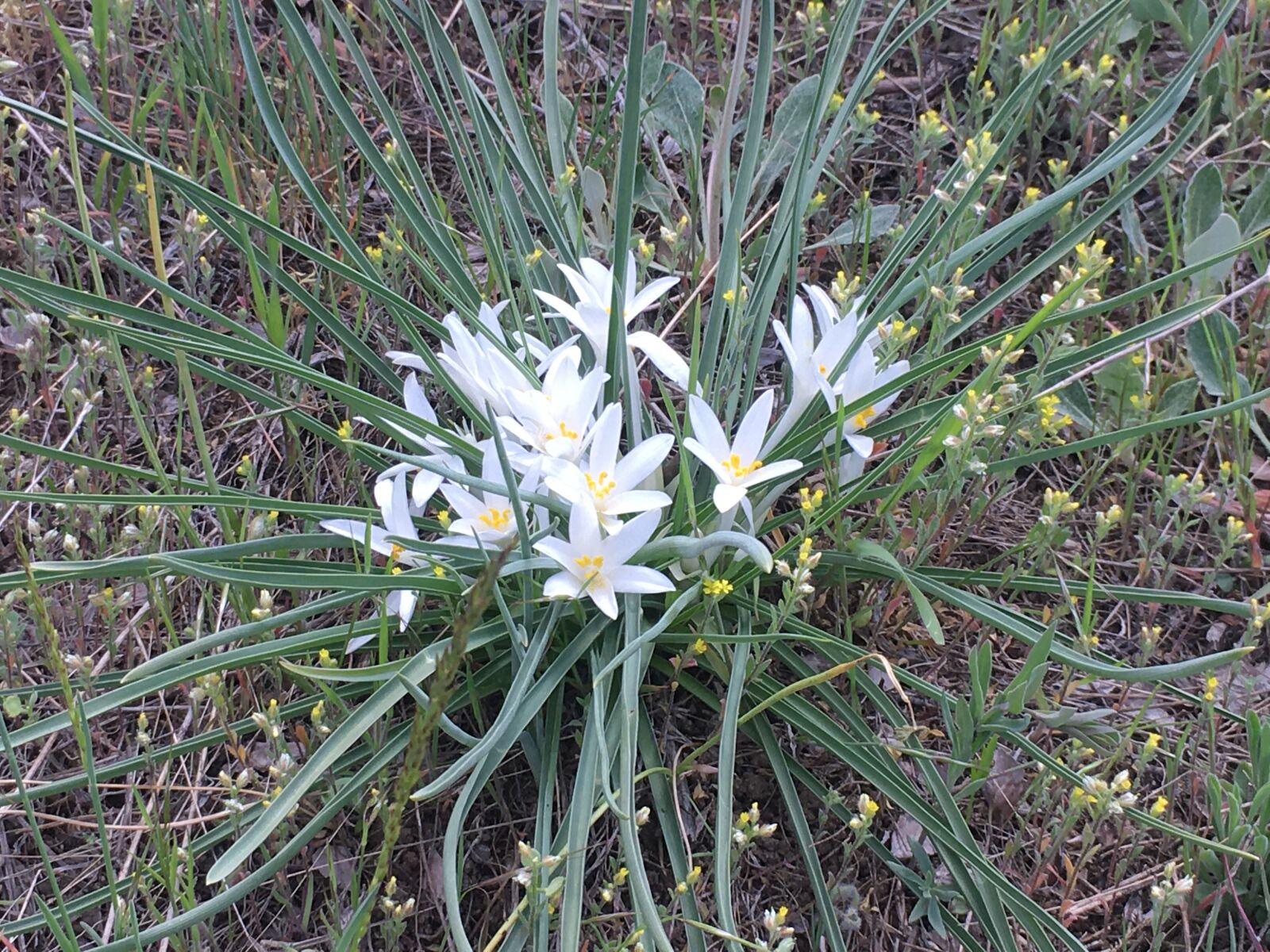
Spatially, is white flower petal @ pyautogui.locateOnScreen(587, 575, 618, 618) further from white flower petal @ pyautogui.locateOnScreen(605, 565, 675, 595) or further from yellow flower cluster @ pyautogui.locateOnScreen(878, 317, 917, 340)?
yellow flower cluster @ pyautogui.locateOnScreen(878, 317, 917, 340)

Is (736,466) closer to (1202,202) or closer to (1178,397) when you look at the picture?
(1178,397)

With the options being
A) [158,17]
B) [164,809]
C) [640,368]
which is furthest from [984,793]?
[158,17]

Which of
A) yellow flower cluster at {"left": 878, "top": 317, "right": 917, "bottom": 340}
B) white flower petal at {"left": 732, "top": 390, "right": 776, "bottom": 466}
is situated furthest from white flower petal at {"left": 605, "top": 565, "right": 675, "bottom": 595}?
yellow flower cluster at {"left": 878, "top": 317, "right": 917, "bottom": 340}

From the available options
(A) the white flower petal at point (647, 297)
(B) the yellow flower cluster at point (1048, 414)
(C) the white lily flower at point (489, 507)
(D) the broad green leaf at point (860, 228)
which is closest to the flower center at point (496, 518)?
(C) the white lily flower at point (489, 507)

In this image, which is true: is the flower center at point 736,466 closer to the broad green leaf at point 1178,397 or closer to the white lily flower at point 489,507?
the white lily flower at point 489,507

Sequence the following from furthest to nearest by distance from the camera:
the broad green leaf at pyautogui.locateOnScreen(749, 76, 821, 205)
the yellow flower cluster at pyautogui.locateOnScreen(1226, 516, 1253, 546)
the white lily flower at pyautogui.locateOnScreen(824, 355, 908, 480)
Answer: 1. the broad green leaf at pyautogui.locateOnScreen(749, 76, 821, 205)
2. the yellow flower cluster at pyautogui.locateOnScreen(1226, 516, 1253, 546)
3. the white lily flower at pyautogui.locateOnScreen(824, 355, 908, 480)

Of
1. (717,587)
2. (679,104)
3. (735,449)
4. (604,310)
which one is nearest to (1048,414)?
(735,449)
